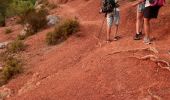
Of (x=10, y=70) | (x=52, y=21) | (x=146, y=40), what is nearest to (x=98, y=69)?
(x=146, y=40)

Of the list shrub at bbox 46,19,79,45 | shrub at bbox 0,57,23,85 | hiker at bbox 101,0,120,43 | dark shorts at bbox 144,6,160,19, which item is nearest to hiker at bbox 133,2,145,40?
dark shorts at bbox 144,6,160,19

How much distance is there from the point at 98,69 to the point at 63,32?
3.48 meters

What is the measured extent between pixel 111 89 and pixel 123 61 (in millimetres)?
859

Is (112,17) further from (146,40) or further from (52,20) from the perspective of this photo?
(52,20)

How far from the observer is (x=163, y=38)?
364 inches

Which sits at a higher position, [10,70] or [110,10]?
[110,10]

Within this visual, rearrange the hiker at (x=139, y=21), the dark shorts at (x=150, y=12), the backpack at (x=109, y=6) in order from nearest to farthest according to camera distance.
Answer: the dark shorts at (x=150, y=12), the hiker at (x=139, y=21), the backpack at (x=109, y=6)

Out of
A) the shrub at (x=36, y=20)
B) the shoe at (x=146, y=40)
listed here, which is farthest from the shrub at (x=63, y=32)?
the shoe at (x=146, y=40)

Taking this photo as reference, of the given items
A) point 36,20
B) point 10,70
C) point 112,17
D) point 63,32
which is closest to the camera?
point 112,17

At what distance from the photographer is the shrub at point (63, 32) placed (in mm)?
11211

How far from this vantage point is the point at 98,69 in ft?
26.1

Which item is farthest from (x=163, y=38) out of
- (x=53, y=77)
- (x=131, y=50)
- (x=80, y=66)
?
(x=53, y=77)

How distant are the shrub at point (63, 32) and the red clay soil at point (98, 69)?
20 cm

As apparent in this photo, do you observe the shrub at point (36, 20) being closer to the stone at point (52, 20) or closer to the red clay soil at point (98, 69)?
the stone at point (52, 20)
